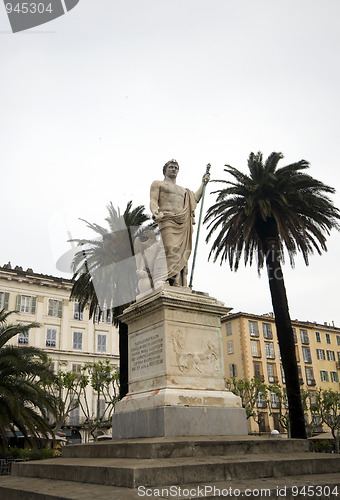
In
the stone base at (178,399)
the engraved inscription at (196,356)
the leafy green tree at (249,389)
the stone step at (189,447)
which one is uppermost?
the leafy green tree at (249,389)

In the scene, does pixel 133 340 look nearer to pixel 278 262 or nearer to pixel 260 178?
pixel 278 262

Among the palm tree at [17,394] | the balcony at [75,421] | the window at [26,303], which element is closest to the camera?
the palm tree at [17,394]

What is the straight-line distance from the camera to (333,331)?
66.6 m

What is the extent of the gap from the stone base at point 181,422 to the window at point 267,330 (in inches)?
2104

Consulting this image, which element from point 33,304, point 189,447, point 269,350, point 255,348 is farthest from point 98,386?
point 269,350

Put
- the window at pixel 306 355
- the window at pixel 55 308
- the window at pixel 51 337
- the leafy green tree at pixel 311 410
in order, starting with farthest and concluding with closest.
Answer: the window at pixel 306 355, the window at pixel 55 308, the window at pixel 51 337, the leafy green tree at pixel 311 410

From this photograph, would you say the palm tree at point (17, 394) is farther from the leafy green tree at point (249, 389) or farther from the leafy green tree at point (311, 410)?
the leafy green tree at point (311, 410)

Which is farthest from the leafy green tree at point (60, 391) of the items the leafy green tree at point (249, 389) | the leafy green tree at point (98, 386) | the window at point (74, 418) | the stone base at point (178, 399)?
the stone base at point (178, 399)

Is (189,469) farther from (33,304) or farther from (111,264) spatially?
(33,304)

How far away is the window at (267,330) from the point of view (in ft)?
196

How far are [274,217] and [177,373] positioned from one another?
13.9m

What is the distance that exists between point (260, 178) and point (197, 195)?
12.3 m

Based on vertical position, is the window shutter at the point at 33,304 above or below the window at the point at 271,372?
above

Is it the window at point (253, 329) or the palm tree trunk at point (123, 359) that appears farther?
the window at point (253, 329)
